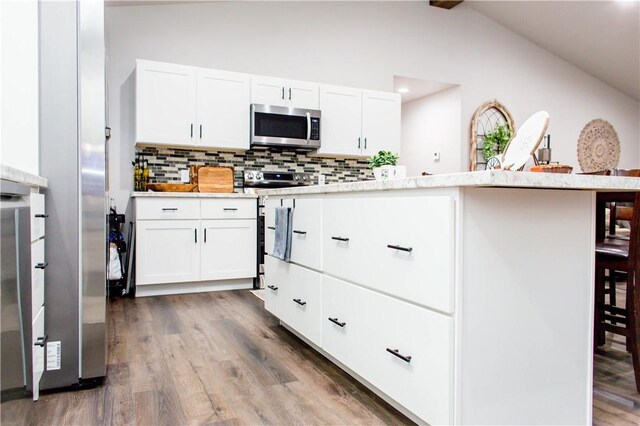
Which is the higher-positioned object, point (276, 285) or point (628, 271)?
point (628, 271)

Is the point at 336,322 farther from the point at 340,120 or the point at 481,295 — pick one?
the point at 340,120

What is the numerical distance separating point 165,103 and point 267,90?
100 cm

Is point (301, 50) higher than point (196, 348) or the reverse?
higher

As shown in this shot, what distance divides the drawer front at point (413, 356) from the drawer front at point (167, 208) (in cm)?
248

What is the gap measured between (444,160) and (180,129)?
3577 millimetres

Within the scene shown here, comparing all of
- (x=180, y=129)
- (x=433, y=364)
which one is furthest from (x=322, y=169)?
(x=433, y=364)

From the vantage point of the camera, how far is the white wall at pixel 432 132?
5.76m

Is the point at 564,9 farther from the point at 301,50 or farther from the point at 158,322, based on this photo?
the point at 158,322

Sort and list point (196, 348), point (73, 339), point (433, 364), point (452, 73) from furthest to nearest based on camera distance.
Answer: point (452, 73) < point (196, 348) < point (73, 339) < point (433, 364)

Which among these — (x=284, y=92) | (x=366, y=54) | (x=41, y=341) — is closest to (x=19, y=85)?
(x=41, y=341)

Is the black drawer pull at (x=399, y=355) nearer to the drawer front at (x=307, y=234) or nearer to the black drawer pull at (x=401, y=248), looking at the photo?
the black drawer pull at (x=401, y=248)

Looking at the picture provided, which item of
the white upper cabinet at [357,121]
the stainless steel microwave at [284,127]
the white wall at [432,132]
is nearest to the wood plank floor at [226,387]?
the stainless steel microwave at [284,127]

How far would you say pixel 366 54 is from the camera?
516cm

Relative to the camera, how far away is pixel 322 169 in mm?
4965
